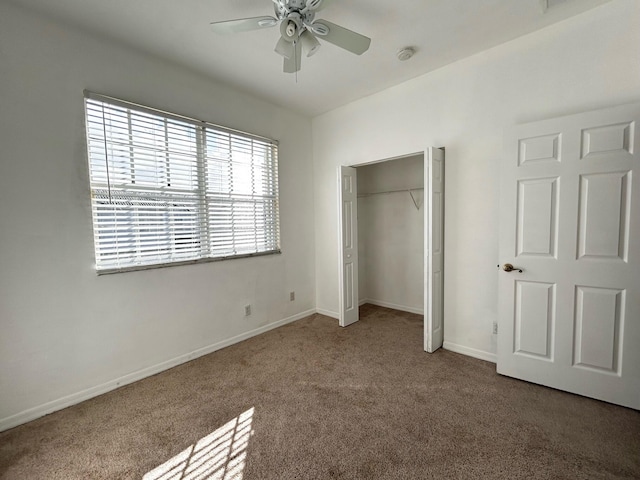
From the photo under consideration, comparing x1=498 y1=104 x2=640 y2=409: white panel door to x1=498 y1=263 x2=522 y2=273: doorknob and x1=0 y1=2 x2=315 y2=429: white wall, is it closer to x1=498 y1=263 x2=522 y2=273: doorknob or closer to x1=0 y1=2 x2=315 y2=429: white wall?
x1=498 y1=263 x2=522 y2=273: doorknob

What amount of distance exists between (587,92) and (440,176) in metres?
1.20

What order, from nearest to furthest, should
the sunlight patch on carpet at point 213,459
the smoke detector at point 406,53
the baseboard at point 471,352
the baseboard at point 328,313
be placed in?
the sunlight patch on carpet at point 213,459 < the smoke detector at point 406,53 < the baseboard at point 471,352 < the baseboard at point 328,313

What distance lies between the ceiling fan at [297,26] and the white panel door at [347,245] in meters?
1.62

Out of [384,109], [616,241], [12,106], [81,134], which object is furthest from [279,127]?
[616,241]

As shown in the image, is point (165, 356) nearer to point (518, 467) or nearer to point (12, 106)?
point (12, 106)

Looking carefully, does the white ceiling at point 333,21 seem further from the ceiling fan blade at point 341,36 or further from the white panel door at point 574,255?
the white panel door at point 574,255

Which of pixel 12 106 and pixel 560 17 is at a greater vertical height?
pixel 560 17

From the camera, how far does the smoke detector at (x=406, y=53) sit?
2492 mm

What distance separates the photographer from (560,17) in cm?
214

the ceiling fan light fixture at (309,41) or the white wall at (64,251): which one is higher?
the ceiling fan light fixture at (309,41)

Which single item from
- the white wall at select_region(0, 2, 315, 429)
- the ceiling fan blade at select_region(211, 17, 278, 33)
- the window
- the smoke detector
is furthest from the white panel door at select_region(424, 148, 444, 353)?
the white wall at select_region(0, 2, 315, 429)

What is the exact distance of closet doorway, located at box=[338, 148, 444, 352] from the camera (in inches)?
111

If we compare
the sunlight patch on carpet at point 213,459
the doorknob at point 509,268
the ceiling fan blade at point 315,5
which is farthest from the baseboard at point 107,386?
the ceiling fan blade at point 315,5

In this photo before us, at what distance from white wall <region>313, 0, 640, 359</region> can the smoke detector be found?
0.35ft
